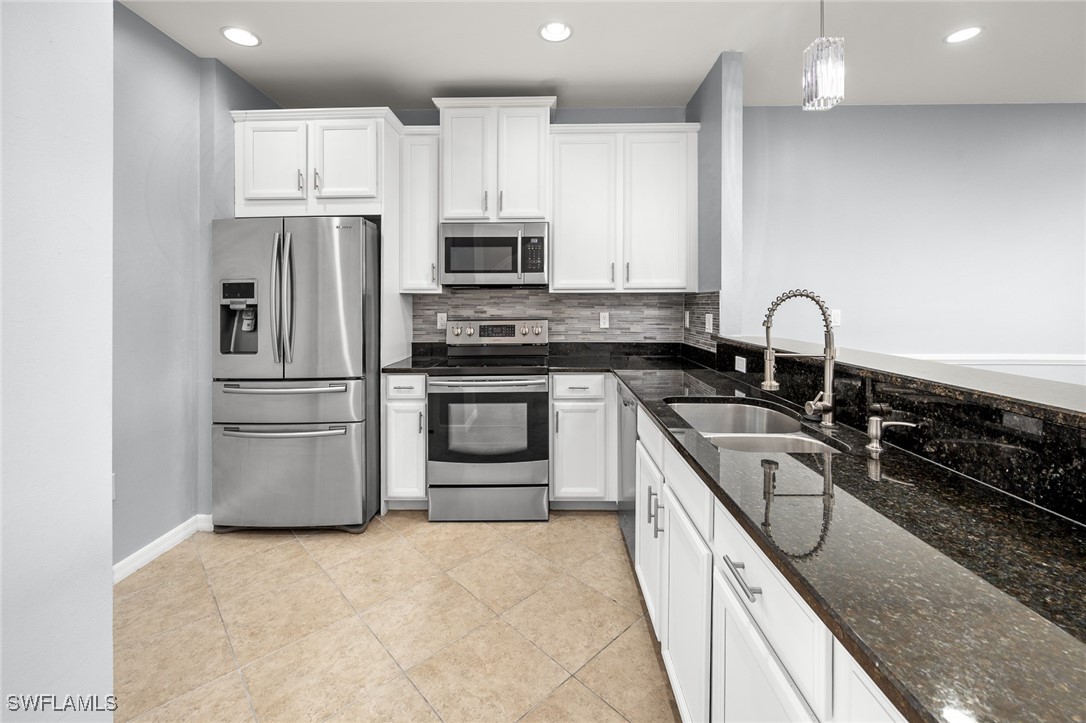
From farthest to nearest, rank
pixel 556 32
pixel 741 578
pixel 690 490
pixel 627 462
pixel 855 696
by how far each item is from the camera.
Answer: pixel 556 32
pixel 627 462
pixel 690 490
pixel 741 578
pixel 855 696

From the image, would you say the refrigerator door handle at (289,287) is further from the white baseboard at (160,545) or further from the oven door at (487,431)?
the white baseboard at (160,545)

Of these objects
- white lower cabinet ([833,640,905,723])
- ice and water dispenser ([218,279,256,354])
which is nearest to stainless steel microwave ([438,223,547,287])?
ice and water dispenser ([218,279,256,354])

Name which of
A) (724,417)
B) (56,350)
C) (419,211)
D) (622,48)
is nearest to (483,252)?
(419,211)

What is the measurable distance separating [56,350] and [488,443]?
2.26m

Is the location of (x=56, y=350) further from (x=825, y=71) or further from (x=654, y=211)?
(x=654, y=211)

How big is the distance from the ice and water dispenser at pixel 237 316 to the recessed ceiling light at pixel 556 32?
6.51 ft

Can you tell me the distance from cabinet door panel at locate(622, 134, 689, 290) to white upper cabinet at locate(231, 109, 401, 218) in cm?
155

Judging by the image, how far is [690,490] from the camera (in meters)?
1.33

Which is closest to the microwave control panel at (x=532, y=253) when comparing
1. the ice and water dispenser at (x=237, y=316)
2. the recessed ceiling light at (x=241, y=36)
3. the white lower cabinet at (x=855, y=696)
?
the ice and water dispenser at (x=237, y=316)

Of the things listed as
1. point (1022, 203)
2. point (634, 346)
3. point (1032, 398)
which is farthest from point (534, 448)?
point (1022, 203)

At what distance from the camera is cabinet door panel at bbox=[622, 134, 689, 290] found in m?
3.17

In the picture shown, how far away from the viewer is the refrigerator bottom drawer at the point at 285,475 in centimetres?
275

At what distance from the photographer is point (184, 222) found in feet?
8.80

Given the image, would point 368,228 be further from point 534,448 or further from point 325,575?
point 325,575
